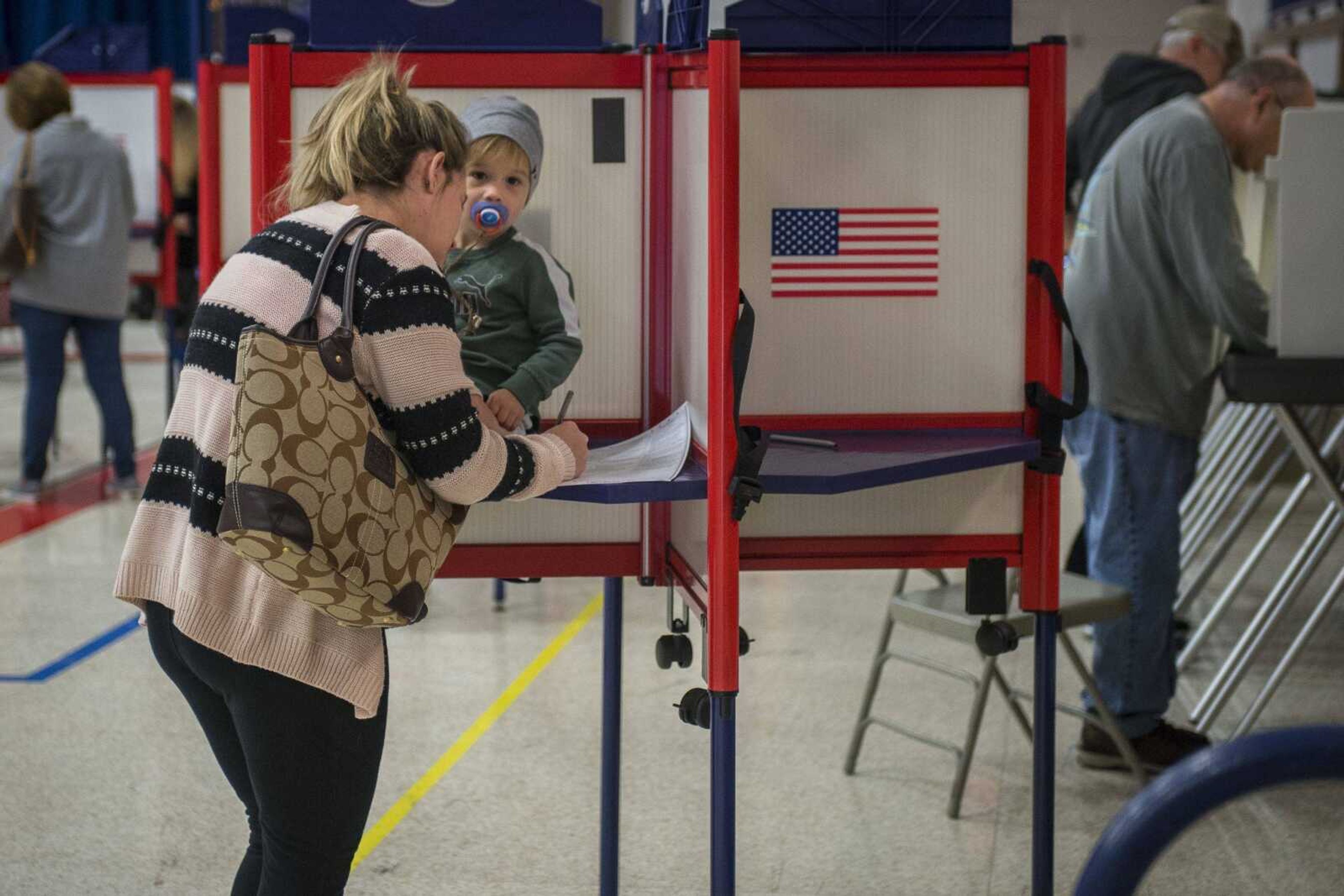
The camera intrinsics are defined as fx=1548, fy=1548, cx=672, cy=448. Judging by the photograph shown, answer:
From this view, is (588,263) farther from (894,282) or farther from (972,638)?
(972,638)

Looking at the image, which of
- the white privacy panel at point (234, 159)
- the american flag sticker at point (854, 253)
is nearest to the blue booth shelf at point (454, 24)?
the american flag sticker at point (854, 253)

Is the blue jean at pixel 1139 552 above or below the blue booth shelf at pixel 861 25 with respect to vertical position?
below

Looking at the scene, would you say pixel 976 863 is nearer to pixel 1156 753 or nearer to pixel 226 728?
pixel 1156 753

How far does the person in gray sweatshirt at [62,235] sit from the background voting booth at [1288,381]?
441 cm

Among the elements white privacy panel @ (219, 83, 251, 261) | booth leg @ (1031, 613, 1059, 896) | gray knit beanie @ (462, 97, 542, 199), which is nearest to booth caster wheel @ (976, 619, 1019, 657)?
booth leg @ (1031, 613, 1059, 896)

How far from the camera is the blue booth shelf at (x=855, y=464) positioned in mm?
2025

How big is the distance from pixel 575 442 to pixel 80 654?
3035mm

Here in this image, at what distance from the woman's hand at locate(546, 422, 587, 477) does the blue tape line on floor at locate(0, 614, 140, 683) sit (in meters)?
2.49

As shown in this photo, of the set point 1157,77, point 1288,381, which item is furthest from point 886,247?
point 1157,77

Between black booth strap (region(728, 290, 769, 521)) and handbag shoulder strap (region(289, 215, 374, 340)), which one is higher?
handbag shoulder strap (region(289, 215, 374, 340))

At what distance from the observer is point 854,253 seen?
7.59 feet

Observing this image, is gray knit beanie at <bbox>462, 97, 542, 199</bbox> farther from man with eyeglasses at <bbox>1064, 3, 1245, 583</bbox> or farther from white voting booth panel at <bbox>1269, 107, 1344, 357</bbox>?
man with eyeglasses at <bbox>1064, 3, 1245, 583</bbox>

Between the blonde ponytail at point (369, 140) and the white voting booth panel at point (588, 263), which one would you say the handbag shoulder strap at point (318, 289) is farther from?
the white voting booth panel at point (588, 263)

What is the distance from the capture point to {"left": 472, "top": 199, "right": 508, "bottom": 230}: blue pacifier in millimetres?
2240
